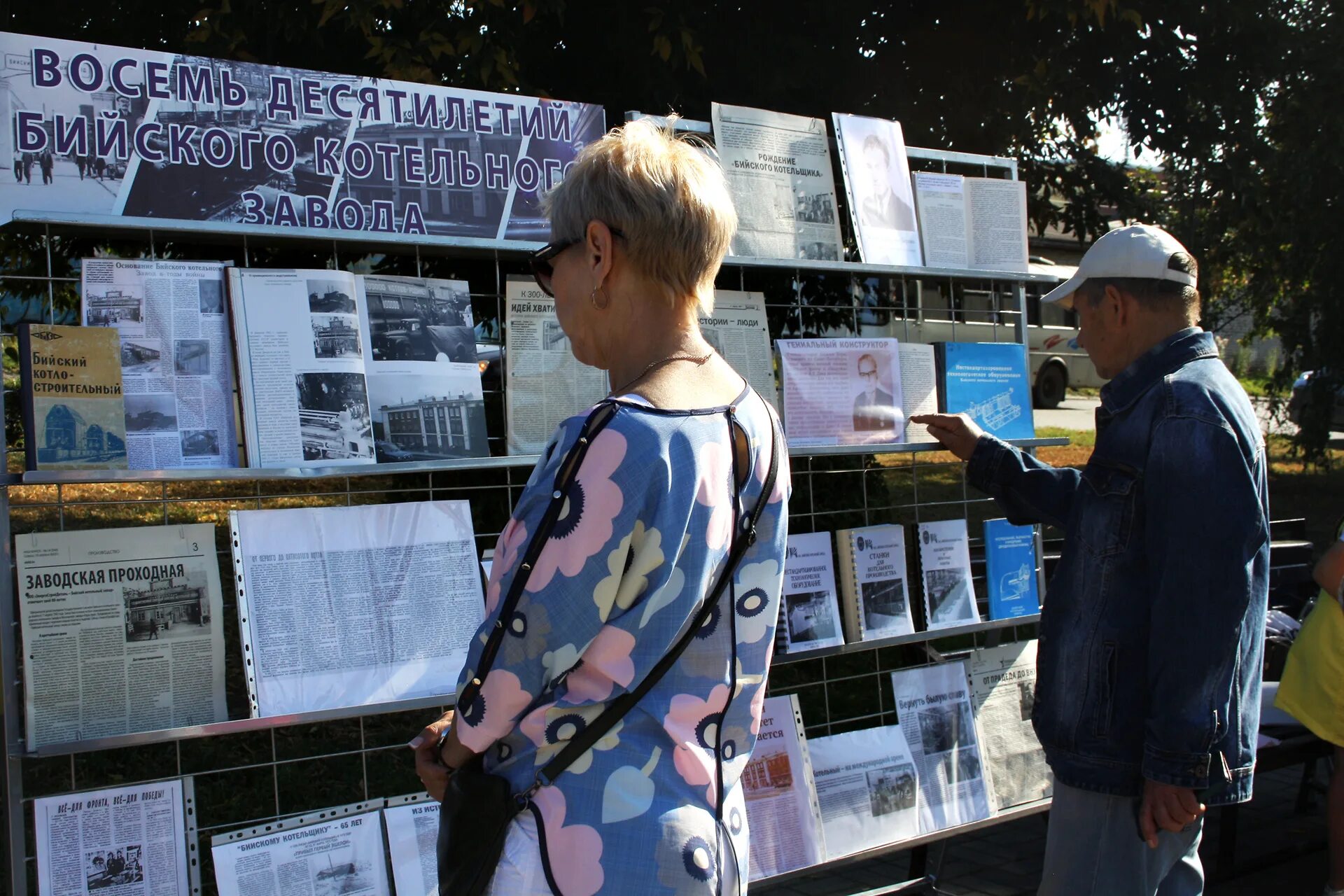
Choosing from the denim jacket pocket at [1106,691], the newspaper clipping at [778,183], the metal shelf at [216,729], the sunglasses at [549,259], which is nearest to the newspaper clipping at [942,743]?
the denim jacket pocket at [1106,691]

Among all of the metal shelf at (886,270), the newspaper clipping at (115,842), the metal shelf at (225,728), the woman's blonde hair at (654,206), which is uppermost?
the metal shelf at (886,270)

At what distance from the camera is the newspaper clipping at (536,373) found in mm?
2953

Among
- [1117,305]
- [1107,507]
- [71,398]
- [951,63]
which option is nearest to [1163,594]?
[1107,507]

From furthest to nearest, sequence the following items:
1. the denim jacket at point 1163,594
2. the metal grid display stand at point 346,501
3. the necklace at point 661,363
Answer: the metal grid display stand at point 346,501 → the denim jacket at point 1163,594 → the necklace at point 661,363

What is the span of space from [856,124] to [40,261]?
258 centimetres

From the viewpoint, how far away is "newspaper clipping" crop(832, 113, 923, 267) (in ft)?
11.5

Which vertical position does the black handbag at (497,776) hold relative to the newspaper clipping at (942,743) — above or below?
above

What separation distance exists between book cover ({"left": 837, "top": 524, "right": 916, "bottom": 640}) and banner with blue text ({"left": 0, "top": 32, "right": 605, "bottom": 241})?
1443 mm

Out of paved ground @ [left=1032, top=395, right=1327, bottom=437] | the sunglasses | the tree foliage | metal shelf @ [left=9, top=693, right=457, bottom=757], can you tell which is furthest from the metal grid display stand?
paved ground @ [left=1032, top=395, right=1327, bottom=437]

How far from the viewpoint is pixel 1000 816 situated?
Result: 3.73m

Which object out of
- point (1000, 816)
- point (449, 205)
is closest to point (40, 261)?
point (449, 205)

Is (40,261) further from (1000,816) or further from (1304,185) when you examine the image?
(1304,185)

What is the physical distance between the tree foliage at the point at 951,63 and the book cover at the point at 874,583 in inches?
95.1

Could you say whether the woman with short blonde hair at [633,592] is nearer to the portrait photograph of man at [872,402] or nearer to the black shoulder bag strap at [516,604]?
the black shoulder bag strap at [516,604]
